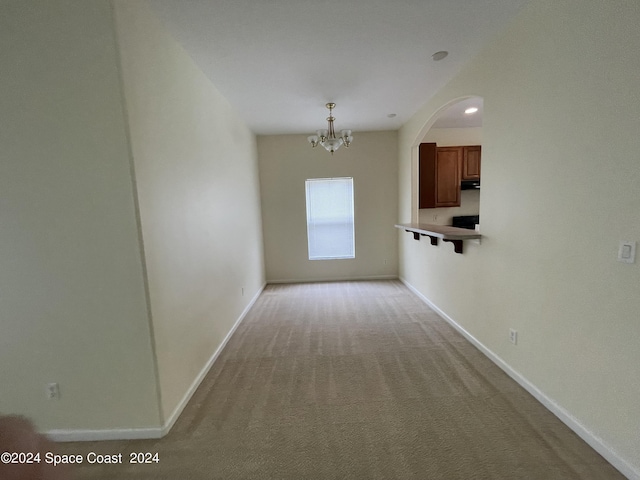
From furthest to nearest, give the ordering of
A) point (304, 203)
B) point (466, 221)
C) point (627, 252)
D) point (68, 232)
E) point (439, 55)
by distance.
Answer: point (304, 203)
point (466, 221)
point (439, 55)
point (68, 232)
point (627, 252)

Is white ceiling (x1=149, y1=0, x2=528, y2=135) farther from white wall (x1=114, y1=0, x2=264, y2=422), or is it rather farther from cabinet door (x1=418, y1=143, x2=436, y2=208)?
cabinet door (x1=418, y1=143, x2=436, y2=208)

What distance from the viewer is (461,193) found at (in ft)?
16.9

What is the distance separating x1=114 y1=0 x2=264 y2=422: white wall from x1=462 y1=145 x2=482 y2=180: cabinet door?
4.01 meters

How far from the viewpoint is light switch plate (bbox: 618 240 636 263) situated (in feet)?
4.32

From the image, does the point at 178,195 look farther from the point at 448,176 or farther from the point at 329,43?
the point at 448,176

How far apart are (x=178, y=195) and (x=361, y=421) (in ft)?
6.98

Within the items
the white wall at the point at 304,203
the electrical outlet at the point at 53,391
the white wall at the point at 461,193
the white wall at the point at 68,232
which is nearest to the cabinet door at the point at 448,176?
the white wall at the point at 461,193

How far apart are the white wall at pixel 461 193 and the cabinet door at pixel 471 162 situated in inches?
14.7

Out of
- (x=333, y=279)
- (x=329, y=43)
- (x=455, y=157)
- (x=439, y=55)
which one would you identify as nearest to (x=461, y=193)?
(x=455, y=157)

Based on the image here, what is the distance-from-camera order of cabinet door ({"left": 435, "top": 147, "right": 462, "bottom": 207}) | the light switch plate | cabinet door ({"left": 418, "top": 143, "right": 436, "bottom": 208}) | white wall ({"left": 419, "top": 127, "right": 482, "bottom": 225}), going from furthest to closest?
white wall ({"left": 419, "top": 127, "right": 482, "bottom": 225})
cabinet door ({"left": 435, "top": 147, "right": 462, "bottom": 207})
cabinet door ({"left": 418, "top": 143, "right": 436, "bottom": 208})
the light switch plate

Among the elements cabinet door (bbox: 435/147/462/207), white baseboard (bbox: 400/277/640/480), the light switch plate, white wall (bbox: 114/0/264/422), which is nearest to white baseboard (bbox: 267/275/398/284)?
cabinet door (bbox: 435/147/462/207)

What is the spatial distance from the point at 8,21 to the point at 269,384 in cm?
284

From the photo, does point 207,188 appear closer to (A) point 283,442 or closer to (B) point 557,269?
(A) point 283,442

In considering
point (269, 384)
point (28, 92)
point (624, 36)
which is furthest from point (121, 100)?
point (624, 36)
